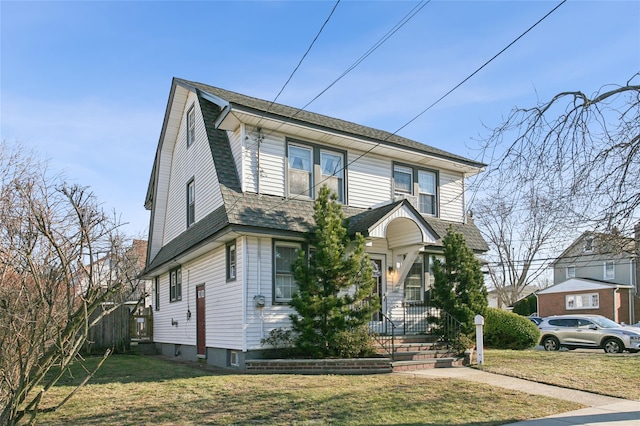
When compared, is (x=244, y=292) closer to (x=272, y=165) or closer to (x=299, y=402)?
(x=272, y=165)

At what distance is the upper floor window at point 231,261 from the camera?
14.4 metres

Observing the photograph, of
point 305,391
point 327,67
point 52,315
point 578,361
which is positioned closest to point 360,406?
point 305,391

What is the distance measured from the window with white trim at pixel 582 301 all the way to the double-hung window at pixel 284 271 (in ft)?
115

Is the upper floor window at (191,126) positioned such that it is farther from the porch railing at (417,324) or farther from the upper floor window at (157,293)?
the porch railing at (417,324)

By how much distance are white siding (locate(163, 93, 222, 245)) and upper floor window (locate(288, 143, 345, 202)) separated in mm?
2210

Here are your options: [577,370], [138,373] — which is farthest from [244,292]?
[577,370]

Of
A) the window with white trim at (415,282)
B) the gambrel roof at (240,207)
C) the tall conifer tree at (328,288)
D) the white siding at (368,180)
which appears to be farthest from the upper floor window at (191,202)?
the window with white trim at (415,282)

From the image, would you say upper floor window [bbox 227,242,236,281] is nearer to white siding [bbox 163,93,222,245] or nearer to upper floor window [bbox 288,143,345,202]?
white siding [bbox 163,93,222,245]

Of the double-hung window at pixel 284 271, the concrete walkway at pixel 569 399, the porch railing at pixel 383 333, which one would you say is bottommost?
the concrete walkway at pixel 569 399

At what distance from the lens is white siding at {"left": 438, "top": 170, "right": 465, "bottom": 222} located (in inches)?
725

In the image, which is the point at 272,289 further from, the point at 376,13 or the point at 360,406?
the point at 376,13

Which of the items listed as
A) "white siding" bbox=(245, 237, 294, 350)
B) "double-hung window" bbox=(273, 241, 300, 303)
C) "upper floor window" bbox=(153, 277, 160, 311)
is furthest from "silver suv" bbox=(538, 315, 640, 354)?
"upper floor window" bbox=(153, 277, 160, 311)

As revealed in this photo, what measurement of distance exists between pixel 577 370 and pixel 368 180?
25.3 feet

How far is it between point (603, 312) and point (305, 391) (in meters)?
38.1
